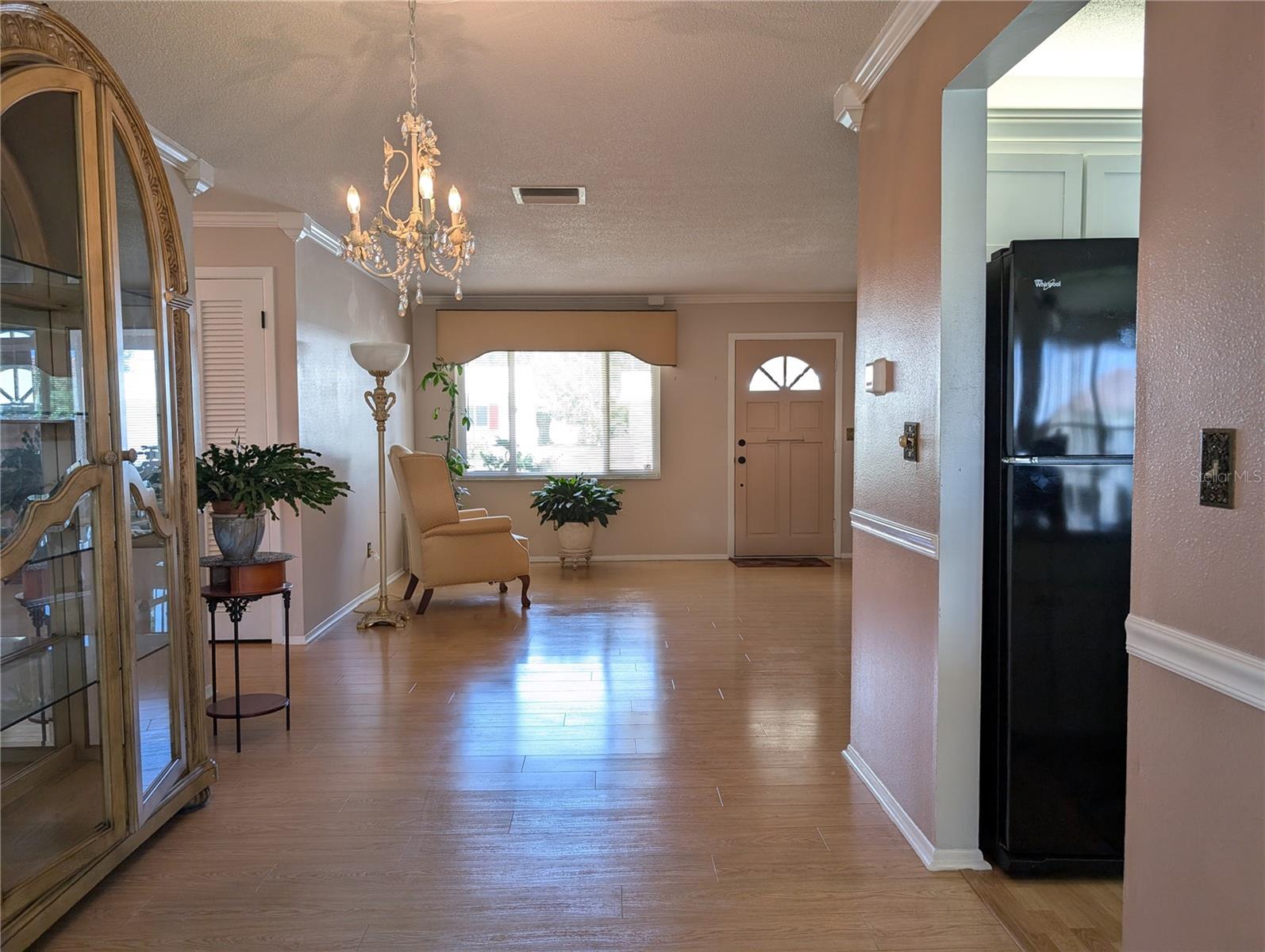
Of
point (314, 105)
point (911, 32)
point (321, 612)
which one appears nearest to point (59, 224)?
point (314, 105)

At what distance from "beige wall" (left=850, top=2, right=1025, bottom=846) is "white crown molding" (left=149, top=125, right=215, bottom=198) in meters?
2.71

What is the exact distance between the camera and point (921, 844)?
2402 millimetres

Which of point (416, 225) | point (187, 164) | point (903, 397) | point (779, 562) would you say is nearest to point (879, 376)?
point (903, 397)

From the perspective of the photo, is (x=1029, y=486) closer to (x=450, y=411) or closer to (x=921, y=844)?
(x=921, y=844)

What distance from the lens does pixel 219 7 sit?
2357 millimetres

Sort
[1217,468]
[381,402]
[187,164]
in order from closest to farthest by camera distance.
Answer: [1217,468], [187,164], [381,402]

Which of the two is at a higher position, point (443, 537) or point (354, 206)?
point (354, 206)

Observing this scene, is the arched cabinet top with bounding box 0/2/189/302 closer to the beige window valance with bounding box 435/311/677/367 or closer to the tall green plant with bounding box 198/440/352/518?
the tall green plant with bounding box 198/440/352/518

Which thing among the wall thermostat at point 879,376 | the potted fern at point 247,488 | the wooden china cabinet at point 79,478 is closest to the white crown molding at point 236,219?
the potted fern at point 247,488

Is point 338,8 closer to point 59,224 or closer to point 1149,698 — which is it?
point 59,224

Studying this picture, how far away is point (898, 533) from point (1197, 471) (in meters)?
1.29

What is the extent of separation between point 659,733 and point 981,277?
210 centimetres

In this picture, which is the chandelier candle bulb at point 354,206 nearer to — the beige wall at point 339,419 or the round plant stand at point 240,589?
the round plant stand at point 240,589

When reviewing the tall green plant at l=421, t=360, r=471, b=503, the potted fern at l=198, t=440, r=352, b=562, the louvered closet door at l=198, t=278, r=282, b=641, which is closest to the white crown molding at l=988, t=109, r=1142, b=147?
the potted fern at l=198, t=440, r=352, b=562
